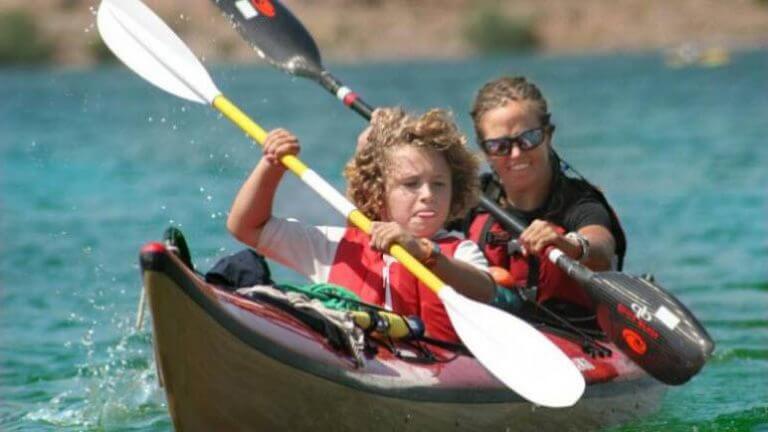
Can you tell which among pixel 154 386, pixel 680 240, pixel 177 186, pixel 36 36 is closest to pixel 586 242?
pixel 154 386

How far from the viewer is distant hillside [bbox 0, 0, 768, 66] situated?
40.2 metres

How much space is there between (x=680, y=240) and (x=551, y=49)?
3243 centimetres

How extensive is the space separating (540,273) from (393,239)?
1.25m

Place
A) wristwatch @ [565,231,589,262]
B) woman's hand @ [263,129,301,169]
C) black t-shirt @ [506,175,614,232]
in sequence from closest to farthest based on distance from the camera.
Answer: woman's hand @ [263,129,301,169], wristwatch @ [565,231,589,262], black t-shirt @ [506,175,614,232]

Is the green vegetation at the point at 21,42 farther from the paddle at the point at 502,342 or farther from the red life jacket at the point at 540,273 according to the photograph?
the paddle at the point at 502,342

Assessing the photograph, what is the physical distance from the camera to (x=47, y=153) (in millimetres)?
19344

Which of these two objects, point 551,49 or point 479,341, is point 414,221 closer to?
point 479,341

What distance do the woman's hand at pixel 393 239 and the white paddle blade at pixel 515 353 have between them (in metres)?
0.14

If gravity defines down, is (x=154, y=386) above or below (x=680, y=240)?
below

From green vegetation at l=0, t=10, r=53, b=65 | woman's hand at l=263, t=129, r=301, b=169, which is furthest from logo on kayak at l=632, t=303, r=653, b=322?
green vegetation at l=0, t=10, r=53, b=65

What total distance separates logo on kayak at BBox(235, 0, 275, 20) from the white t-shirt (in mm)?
2017

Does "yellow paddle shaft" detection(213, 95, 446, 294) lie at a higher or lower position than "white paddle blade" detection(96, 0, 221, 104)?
lower

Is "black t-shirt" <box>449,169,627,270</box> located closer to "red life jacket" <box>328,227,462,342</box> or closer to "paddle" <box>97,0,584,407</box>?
"red life jacket" <box>328,227,462,342</box>

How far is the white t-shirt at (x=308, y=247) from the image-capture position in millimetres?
5121
